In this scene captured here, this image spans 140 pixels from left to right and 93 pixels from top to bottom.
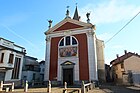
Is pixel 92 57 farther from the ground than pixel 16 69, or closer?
farther from the ground

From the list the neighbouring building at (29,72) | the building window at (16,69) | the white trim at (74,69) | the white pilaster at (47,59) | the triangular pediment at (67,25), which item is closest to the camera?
the white trim at (74,69)

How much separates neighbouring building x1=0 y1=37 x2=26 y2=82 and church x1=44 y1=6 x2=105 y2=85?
5393 mm

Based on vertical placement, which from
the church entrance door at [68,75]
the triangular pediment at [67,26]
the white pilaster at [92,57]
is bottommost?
the church entrance door at [68,75]

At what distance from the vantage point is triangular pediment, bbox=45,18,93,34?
23100mm

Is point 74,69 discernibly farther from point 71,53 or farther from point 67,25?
point 67,25

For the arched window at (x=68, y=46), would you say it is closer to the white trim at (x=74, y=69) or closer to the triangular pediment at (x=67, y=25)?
the white trim at (x=74, y=69)

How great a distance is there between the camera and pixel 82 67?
20.9 metres

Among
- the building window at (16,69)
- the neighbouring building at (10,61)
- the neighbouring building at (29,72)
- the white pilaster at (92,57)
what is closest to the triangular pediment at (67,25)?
the white pilaster at (92,57)

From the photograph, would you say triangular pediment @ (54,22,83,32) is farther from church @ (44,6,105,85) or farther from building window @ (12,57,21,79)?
building window @ (12,57,21,79)

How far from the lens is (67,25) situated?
24188 mm

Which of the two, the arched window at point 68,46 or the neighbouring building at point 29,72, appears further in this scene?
the neighbouring building at point 29,72

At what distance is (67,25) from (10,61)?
38.9ft

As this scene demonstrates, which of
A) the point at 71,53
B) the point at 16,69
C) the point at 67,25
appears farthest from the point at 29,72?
the point at 67,25

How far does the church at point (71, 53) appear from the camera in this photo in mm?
20719
